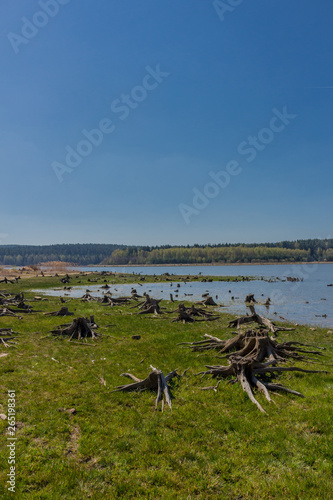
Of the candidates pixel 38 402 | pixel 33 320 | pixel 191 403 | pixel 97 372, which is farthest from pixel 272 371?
pixel 33 320

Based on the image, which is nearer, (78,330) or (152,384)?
(152,384)

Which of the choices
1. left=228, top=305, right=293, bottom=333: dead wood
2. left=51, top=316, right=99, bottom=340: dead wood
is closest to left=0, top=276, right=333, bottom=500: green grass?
left=51, top=316, right=99, bottom=340: dead wood

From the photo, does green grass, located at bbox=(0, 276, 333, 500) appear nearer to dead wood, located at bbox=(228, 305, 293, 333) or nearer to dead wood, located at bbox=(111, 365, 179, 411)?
dead wood, located at bbox=(111, 365, 179, 411)

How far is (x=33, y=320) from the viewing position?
88.4 ft

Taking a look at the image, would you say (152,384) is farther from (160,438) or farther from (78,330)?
(78,330)

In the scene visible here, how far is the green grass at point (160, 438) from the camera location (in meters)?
6.44

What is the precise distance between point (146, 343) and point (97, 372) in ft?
20.8

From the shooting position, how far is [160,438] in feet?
27.3

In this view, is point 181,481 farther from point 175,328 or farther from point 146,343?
point 175,328

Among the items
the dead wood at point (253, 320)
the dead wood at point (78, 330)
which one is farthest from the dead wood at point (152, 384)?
the dead wood at point (253, 320)

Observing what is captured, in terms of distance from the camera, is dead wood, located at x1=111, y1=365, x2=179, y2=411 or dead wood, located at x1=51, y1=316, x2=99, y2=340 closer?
dead wood, located at x1=111, y1=365, x2=179, y2=411

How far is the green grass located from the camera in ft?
21.1

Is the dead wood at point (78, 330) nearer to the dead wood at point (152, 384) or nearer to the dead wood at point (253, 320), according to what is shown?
the dead wood at point (152, 384)

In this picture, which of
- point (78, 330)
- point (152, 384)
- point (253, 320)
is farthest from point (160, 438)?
point (253, 320)
